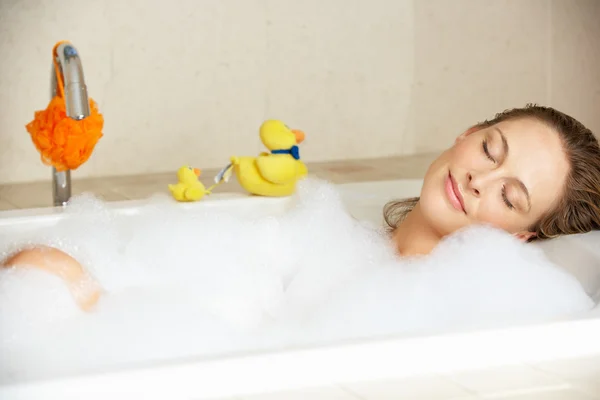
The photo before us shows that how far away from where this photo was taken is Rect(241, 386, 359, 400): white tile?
3.12 ft

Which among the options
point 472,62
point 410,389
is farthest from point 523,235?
point 472,62

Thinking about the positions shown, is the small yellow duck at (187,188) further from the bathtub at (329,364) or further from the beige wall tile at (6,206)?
the bathtub at (329,364)

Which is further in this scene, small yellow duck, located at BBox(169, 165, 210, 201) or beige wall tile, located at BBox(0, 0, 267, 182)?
beige wall tile, located at BBox(0, 0, 267, 182)

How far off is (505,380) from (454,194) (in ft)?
1.88

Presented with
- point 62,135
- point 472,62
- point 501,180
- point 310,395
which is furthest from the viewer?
point 472,62

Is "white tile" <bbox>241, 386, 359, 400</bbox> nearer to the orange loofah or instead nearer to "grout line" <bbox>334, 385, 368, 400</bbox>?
"grout line" <bbox>334, 385, 368, 400</bbox>

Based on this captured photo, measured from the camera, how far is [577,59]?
10.3ft

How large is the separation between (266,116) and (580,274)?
1531 mm

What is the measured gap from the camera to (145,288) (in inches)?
56.4

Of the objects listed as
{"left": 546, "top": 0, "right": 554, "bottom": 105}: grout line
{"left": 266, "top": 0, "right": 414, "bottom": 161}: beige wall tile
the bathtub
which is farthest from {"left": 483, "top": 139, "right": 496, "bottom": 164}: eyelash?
{"left": 546, "top": 0, "right": 554, "bottom": 105}: grout line

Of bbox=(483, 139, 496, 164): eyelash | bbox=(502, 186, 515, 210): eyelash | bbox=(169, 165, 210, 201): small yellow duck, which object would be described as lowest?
bbox=(169, 165, 210, 201): small yellow duck

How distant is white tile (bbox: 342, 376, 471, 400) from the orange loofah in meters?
0.99

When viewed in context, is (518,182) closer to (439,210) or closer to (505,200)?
(505,200)

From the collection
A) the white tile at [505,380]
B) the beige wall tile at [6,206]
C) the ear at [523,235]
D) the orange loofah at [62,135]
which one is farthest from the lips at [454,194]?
the beige wall tile at [6,206]
